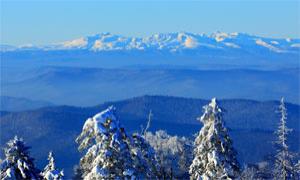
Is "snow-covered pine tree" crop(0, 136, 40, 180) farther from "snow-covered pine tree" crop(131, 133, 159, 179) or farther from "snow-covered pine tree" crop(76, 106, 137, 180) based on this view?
"snow-covered pine tree" crop(131, 133, 159, 179)

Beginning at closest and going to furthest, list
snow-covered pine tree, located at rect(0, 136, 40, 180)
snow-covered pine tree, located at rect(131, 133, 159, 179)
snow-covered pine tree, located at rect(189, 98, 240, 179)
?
snow-covered pine tree, located at rect(131, 133, 159, 179) < snow-covered pine tree, located at rect(0, 136, 40, 180) < snow-covered pine tree, located at rect(189, 98, 240, 179)

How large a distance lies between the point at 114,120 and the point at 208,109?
6.15 m

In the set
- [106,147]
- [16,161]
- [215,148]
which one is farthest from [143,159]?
[16,161]

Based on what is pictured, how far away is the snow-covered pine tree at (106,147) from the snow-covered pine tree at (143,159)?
17 centimetres

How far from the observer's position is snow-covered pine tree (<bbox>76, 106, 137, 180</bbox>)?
17.7m

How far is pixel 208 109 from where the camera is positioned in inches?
914

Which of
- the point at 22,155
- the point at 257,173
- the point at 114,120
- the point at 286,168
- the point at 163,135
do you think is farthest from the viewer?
the point at 163,135

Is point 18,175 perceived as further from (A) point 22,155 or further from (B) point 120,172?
(B) point 120,172

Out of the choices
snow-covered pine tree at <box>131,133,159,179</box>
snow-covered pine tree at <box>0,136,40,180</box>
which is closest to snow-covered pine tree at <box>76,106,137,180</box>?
snow-covered pine tree at <box>131,133,159,179</box>

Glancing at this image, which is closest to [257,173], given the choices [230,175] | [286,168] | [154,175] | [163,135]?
[286,168]

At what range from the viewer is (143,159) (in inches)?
722

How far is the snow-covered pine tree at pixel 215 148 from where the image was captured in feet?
75.9

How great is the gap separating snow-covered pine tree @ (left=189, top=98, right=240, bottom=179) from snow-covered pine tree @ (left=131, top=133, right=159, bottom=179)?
473cm

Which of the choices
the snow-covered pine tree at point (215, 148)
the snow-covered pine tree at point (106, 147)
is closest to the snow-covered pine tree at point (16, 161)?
the snow-covered pine tree at point (106, 147)
